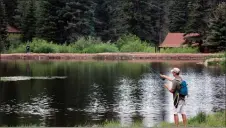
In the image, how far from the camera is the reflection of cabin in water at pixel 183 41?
2506 inches

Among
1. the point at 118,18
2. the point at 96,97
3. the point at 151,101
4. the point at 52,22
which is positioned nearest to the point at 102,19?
the point at 118,18

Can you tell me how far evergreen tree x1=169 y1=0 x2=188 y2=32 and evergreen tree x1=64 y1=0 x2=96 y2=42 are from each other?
12919mm

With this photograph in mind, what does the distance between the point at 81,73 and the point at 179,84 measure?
29722 millimetres

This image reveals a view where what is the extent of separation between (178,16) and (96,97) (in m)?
52.5

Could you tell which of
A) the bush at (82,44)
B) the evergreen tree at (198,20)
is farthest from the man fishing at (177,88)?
the bush at (82,44)

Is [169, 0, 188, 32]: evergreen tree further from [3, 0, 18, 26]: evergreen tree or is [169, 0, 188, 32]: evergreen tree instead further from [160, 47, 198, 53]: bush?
[3, 0, 18, 26]: evergreen tree

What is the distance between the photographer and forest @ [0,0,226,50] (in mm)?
73062

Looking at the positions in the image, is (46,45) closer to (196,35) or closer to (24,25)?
(24,25)

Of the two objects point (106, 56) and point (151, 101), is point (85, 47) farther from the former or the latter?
point (151, 101)

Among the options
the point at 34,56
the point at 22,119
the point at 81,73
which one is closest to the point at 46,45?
the point at 34,56

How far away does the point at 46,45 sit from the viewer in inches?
2598

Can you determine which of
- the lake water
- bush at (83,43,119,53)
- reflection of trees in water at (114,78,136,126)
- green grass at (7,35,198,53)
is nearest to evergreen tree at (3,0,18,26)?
green grass at (7,35,198,53)

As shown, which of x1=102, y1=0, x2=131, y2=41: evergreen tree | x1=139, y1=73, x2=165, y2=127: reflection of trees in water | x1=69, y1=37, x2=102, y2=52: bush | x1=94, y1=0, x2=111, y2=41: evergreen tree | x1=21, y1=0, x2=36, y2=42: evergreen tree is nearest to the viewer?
x1=139, y1=73, x2=165, y2=127: reflection of trees in water

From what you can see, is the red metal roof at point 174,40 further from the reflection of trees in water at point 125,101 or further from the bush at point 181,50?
the reflection of trees in water at point 125,101
